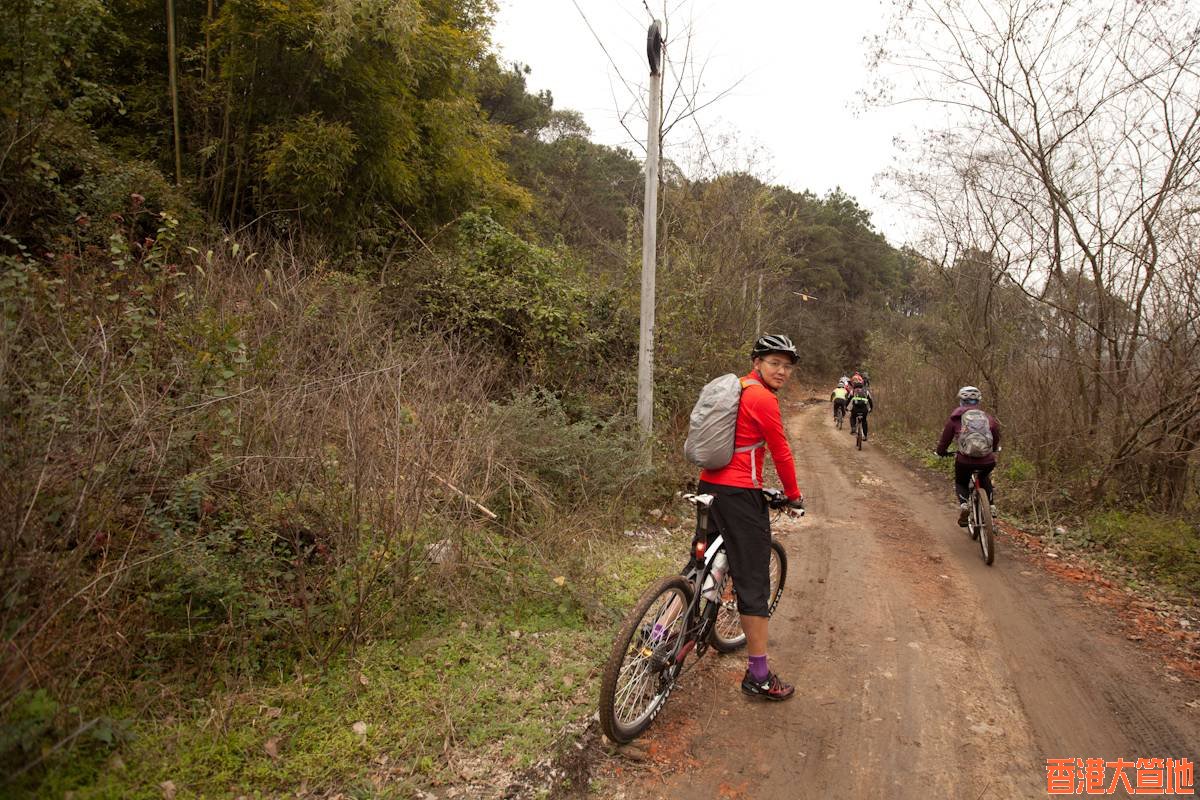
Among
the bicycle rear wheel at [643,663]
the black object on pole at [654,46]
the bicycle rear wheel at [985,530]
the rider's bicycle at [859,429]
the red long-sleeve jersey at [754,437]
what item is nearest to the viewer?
the bicycle rear wheel at [643,663]

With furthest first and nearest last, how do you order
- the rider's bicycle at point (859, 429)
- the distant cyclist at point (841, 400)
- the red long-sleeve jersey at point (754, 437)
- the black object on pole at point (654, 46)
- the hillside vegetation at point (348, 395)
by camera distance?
the distant cyclist at point (841, 400)
the rider's bicycle at point (859, 429)
the black object on pole at point (654, 46)
the red long-sleeve jersey at point (754, 437)
the hillside vegetation at point (348, 395)

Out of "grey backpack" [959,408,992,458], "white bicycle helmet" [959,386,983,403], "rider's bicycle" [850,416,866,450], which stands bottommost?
"rider's bicycle" [850,416,866,450]

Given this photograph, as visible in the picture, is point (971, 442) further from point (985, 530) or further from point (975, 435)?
point (985, 530)

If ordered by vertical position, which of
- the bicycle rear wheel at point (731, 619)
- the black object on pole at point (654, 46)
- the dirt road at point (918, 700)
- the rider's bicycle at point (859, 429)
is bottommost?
the dirt road at point (918, 700)

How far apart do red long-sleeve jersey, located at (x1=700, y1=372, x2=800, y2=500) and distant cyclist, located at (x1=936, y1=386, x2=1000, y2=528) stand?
4.55 m

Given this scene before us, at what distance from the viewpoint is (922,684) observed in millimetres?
3914

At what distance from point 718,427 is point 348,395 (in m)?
2.28

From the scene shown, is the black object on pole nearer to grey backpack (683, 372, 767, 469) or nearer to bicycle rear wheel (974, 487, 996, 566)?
grey backpack (683, 372, 767, 469)

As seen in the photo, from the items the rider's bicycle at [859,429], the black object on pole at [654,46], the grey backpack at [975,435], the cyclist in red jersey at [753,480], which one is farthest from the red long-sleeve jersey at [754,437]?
the rider's bicycle at [859,429]

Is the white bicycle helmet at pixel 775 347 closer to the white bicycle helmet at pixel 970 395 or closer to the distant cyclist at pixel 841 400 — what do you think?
the white bicycle helmet at pixel 970 395

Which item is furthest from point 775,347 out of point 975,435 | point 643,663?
point 975,435

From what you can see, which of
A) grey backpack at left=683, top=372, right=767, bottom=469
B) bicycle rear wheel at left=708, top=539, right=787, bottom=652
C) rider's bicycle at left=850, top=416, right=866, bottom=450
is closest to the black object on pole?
grey backpack at left=683, top=372, right=767, bottom=469

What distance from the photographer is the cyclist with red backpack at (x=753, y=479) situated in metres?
3.41

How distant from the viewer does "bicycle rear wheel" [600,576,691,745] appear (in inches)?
116
